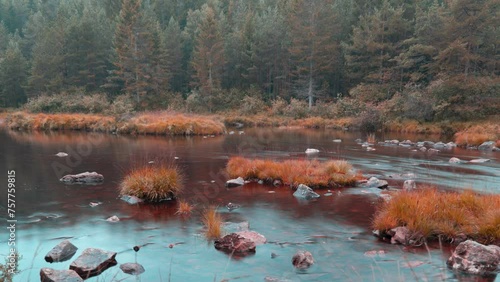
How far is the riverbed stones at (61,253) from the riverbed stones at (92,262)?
0.67m

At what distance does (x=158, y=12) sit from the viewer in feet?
368

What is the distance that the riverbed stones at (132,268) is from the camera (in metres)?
8.09

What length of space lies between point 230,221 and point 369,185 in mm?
6872

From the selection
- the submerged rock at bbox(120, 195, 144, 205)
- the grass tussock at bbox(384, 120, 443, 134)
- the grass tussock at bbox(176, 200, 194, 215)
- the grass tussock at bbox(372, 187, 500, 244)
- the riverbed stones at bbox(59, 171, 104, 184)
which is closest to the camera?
the grass tussock at bbox(372, 187, 500, 244)

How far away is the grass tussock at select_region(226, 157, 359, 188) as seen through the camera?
15945 millimetres

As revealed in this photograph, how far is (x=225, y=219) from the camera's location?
38.0 ft

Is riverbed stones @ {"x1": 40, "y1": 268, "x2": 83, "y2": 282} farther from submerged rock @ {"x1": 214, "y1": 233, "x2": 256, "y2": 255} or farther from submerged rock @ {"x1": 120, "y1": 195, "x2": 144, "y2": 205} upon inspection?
submerged rock @ {"x1": 120, "y1": 195, "x2": 144, "y2": 205}

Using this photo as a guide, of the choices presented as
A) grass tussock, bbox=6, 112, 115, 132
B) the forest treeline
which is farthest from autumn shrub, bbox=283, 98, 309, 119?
grass tussock, bbox=6, 112, 115, 132

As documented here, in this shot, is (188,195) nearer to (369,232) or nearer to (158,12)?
(369,232)

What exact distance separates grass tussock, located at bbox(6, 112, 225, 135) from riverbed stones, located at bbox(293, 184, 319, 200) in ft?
89.2

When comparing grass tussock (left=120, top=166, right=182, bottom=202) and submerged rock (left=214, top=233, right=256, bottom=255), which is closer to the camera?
submerged rock (left=214, top=233, right=256, bottom=255)

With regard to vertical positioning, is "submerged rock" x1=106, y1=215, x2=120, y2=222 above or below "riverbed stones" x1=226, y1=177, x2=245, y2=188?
below

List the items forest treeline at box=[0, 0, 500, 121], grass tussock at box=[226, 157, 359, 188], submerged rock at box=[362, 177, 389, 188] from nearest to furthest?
submerged rock at box=[362, 177, 389, 188]
grass tussock at box=[226, 157, 359, 188]
forest treeline at box=[0, 0, 500, 121]

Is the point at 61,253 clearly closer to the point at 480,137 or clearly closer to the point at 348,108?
the point at 480,137
